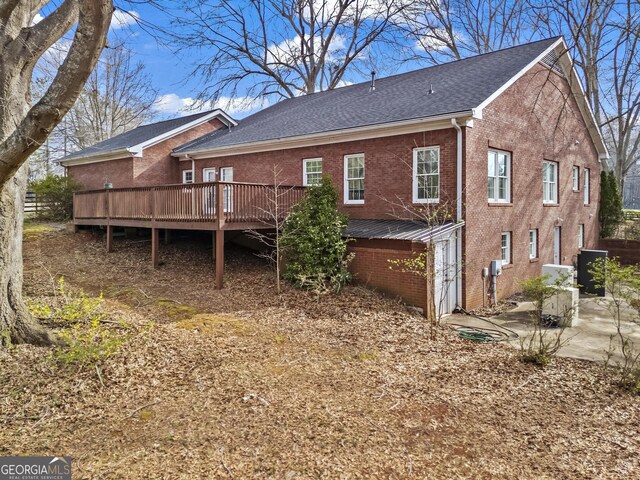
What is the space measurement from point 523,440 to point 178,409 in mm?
3765

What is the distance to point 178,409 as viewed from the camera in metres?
4.73

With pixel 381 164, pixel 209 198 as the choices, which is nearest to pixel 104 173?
pixel 209 198

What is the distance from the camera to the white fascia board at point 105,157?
17906 millimetres

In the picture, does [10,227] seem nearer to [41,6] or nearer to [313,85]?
[41,6]

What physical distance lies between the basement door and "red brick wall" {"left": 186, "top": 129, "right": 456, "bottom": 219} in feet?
4.56

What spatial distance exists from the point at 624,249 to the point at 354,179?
1473cm

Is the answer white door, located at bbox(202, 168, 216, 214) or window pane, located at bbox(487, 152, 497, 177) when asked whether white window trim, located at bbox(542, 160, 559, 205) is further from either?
white door, located at bbox(202, 168, 216, 214)

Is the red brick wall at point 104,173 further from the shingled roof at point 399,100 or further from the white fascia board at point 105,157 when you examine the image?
the shingled roof at point 399,100

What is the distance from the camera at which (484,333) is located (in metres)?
9.20

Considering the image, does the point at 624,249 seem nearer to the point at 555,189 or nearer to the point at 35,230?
the point at 555,189

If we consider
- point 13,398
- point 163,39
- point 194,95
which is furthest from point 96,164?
point 13,398

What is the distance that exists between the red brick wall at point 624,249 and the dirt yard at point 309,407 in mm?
15630

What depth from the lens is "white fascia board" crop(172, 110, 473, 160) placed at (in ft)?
37.0

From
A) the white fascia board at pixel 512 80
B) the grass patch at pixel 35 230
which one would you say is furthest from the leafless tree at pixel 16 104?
the grass patch at pixel 35 230
